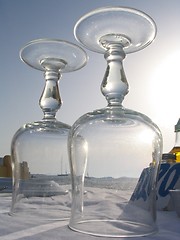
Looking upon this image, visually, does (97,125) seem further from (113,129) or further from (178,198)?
(178,198)

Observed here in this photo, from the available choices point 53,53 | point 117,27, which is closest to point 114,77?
point 117,27

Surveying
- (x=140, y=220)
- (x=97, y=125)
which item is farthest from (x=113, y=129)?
(x=140, y=220)

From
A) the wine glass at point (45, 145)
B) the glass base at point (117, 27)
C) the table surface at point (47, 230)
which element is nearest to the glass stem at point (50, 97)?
the wine glass at point (45, 145)

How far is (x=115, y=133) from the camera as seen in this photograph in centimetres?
55

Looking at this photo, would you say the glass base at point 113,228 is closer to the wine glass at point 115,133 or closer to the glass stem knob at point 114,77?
the wine glass at point 115,133

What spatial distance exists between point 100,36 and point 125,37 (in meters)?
0.04

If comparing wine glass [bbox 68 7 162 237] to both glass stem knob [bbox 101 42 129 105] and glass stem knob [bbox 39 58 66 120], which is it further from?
glass stem knob [bbox 39 58 66 120]

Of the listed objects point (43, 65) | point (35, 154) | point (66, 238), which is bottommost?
point (66, 238)

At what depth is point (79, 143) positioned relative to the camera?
56 cm

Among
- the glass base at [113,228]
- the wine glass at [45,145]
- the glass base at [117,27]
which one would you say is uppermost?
the glass base at [117,27]

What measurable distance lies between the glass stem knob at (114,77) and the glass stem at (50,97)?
0.15 metres

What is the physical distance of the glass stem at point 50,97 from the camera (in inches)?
26.1

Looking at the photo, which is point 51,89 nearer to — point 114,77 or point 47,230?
point 114,77

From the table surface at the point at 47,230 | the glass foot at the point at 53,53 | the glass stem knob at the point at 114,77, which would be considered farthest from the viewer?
the glass foot at the point at 53,53
